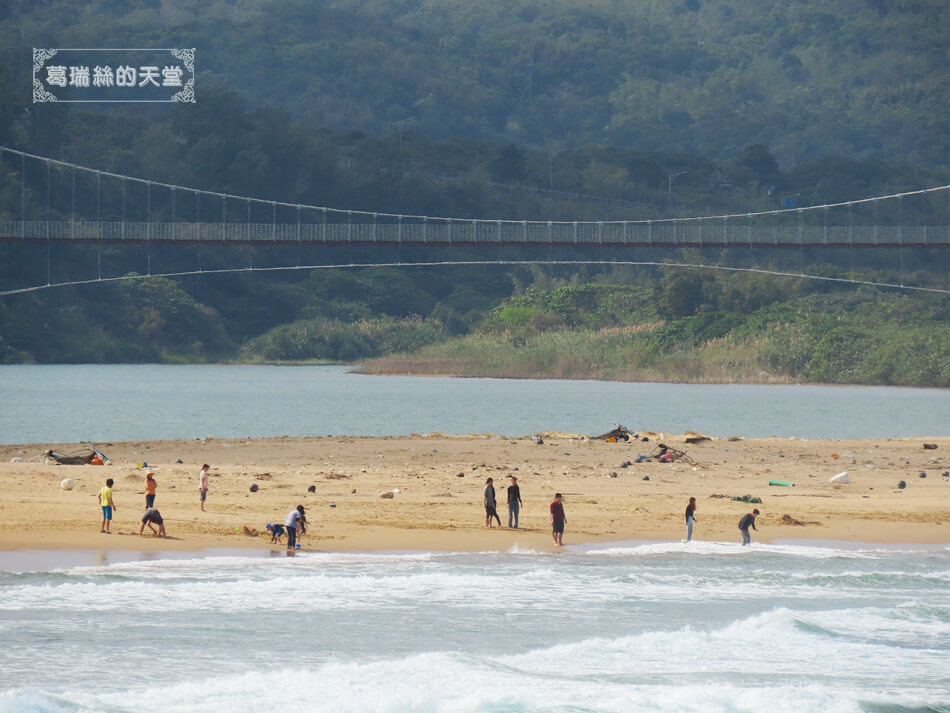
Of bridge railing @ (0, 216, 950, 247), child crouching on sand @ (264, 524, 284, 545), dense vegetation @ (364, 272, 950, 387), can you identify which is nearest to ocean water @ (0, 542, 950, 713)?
child crouching on sand @ (264, 524, 284, 545)

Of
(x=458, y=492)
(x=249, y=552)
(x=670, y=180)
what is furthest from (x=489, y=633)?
(x=670, y=180)

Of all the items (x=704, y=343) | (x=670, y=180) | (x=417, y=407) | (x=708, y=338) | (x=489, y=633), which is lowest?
(x=489, y=633)

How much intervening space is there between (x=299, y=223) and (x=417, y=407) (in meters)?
44.1

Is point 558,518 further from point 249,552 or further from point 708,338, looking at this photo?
point 708,338

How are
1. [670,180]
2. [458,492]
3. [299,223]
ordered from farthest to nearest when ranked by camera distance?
1. [670,180]
2. [299,223]
3. [458,492]

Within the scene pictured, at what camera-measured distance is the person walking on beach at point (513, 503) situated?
2478cm

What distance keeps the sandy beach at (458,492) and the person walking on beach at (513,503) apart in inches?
9.7

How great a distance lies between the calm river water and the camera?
48844 millimetres

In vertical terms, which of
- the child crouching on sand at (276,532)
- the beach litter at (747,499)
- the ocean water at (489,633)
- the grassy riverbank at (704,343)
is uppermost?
the grassy riverbank at (704,343)

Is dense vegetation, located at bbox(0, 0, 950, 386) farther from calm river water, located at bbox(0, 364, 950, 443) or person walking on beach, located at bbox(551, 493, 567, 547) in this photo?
person walking on beach, located at bbox(551, 493, 567, 547)

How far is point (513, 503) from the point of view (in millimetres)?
24859

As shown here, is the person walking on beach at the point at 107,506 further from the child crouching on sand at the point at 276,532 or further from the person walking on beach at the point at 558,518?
the person walking on beach at the point at 558,518

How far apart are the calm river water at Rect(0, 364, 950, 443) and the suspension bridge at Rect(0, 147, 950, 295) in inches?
369

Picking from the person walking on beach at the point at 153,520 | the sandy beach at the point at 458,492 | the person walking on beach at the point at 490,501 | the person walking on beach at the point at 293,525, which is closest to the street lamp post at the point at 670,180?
the sandy beach at the point at 458,492
